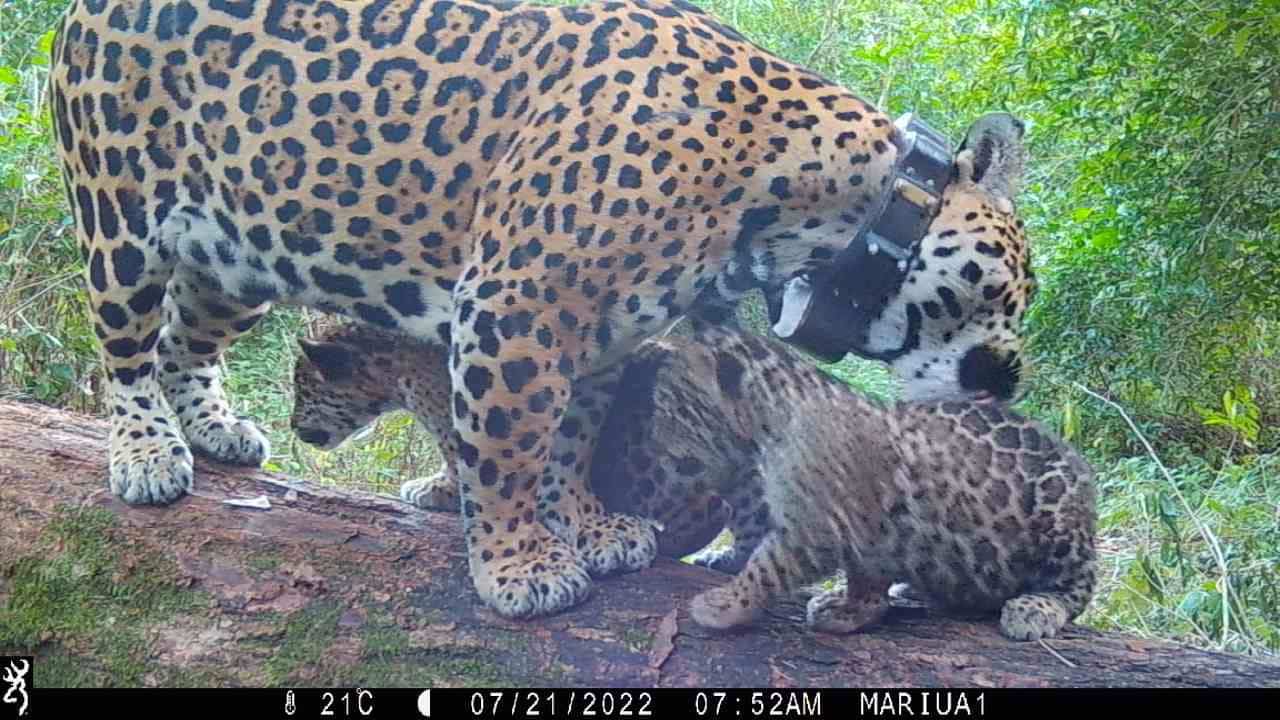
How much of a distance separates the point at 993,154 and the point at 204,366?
178cm

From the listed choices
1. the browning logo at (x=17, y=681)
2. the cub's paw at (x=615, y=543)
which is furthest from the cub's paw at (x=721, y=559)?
the browning logo at (x=17, y=681)

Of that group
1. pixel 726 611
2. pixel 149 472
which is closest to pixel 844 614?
pixel 726 611

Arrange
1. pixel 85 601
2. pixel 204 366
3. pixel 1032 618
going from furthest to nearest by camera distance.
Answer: pixel 204 366 → pixel 85 601 → pixel 1032 618

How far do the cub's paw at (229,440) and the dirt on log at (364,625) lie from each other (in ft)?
0.63

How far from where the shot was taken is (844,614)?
7.09 ft

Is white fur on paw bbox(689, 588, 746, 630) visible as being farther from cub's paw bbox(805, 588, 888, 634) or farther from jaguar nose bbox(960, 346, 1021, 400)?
jaguar nose bbox(960, 346, 1021, 400)

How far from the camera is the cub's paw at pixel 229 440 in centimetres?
269

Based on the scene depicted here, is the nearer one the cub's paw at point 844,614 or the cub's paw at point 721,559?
the cub's paw at point 844,614

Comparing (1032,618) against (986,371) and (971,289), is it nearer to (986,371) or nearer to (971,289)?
(986,371)
